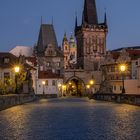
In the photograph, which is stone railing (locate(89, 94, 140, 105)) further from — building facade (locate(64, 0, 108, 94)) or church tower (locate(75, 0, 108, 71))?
church tower (locate(75, 0, 108, 71))

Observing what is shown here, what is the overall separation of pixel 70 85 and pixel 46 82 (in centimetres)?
3340

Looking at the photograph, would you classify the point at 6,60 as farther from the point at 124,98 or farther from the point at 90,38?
the point at 90,38

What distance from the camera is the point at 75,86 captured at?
142000 mm

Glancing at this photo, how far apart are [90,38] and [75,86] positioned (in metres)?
17.1

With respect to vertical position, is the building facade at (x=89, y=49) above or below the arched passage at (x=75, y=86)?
above

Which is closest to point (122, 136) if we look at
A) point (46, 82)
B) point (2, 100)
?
point (2, 100)

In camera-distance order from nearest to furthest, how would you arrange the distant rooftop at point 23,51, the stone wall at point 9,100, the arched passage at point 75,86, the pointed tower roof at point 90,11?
1. the stone wall at point 9,100
2. the arched passage at point 75,86
3. the distant rooftop at point 23,51
4. the pointed tower roof at point 90,11

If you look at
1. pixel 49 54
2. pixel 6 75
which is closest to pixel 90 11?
pixel 49 54

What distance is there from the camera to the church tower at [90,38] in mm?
136500

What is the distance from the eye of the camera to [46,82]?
113 metres

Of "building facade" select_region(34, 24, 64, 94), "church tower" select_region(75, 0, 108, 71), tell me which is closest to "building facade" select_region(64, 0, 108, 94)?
"church tower" select_region(75, 0, 108, 71)

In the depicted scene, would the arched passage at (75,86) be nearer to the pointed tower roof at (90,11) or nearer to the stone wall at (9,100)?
the pointed tower roof at (90,11)

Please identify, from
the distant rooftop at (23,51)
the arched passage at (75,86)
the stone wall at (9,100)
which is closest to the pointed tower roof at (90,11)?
the arched passage at (75,86)

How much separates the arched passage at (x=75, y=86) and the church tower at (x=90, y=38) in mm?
4832
